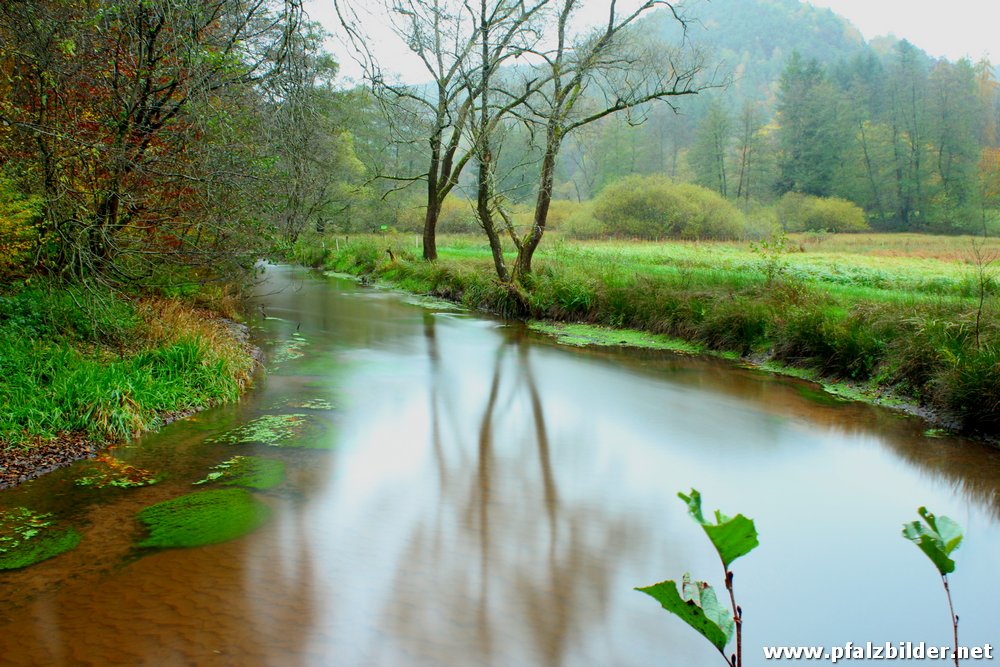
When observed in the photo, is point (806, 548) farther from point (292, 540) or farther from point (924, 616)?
point (292, 540)

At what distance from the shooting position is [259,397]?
911 centimetres

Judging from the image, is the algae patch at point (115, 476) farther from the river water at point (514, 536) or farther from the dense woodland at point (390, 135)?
the dense woodland at point (390, 135)

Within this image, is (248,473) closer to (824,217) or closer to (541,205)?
(541,205)

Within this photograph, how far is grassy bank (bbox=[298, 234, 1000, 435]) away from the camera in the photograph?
27.3 ft

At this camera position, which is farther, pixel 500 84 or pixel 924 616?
pixel 500 84

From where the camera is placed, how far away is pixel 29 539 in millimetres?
4953

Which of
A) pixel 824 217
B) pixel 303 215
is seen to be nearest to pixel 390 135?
pixel 303 215

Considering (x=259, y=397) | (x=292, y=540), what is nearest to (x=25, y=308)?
(x=259, y=397)

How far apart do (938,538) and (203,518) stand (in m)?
5.35

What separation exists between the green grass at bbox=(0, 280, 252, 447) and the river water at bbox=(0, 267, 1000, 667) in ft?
1.41

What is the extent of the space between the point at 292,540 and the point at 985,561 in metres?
5.18

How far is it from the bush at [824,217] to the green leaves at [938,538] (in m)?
37.8

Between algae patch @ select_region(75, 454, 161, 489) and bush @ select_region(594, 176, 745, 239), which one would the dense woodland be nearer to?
bush @ select_region(594, 176, 745, 239)

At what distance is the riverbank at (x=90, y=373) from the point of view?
21.5 feet
